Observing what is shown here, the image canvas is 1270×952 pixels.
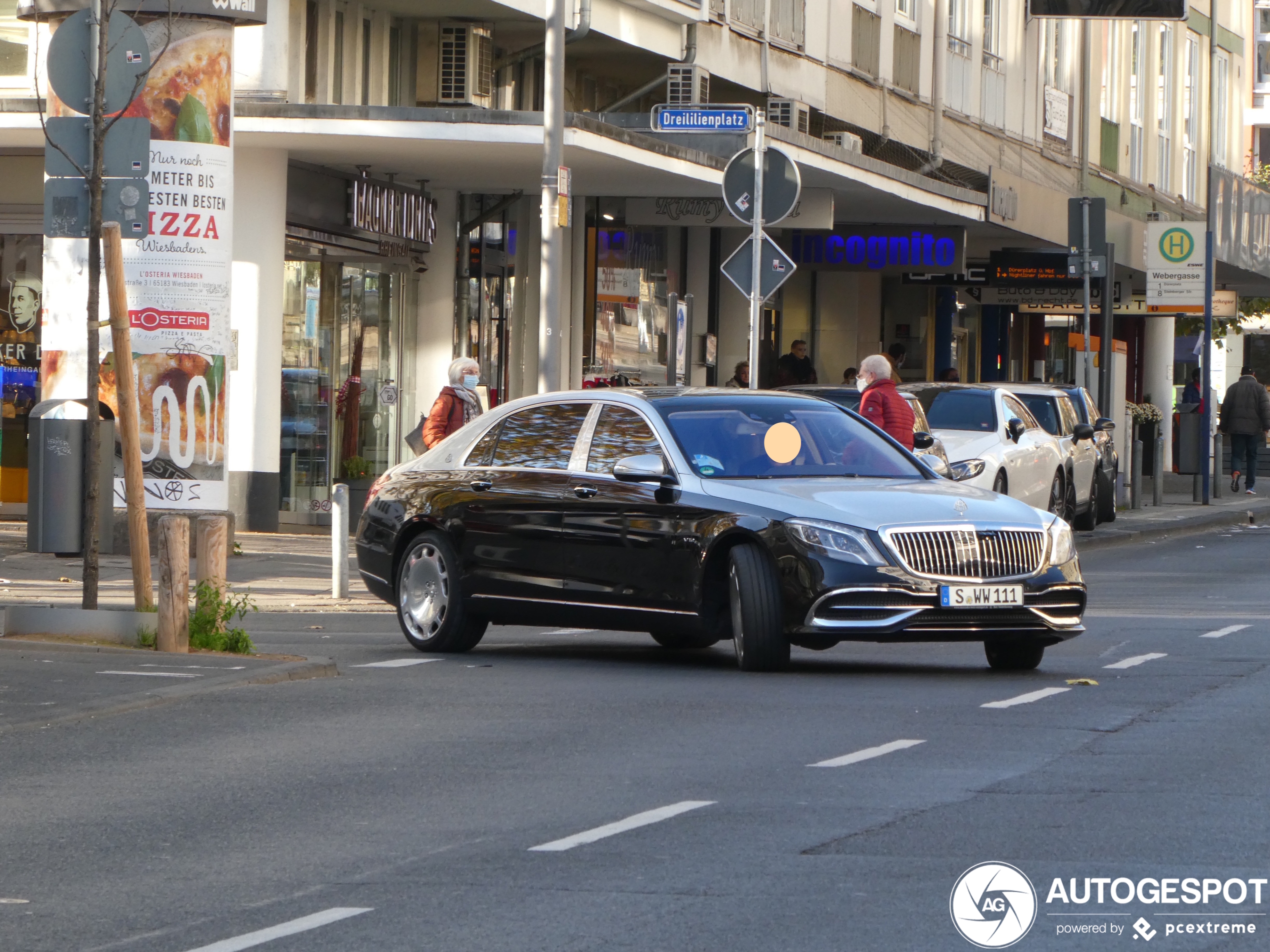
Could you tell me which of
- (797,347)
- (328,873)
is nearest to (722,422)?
(328,873)

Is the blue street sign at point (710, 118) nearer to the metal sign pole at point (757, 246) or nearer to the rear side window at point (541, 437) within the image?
the metal sign pole at point (757, 246)

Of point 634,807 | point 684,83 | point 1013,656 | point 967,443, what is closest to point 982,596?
point 1013,656

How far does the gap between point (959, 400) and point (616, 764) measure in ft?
51.0

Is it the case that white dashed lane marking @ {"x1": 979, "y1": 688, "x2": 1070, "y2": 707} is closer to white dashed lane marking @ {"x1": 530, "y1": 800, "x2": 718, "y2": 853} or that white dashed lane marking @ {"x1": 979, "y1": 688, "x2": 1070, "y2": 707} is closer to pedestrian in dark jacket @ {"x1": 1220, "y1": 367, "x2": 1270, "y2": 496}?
white dashed lane marking @ {"x1": 530, "y1": 800, "x2": 718, "y2": 853}

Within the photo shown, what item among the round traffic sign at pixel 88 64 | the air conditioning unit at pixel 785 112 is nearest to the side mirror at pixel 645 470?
the round traffic sign at pixel 88 64

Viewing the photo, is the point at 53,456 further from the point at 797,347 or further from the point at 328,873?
the point at 797,347

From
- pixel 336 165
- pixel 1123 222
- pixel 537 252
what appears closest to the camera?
pixel 336 165

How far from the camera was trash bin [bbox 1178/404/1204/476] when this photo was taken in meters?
36.3

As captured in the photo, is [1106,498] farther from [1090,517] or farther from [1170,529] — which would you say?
[1170,529]

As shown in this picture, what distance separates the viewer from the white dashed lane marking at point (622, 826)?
7.18 meters

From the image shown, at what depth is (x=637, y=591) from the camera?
12516 mm

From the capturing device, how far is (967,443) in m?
23.1

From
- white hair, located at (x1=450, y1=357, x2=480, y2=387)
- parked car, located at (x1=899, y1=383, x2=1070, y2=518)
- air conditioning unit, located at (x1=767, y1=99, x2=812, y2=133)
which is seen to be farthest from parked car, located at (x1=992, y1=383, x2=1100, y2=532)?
white hair, located at (x1=450, y1=357, x2=480, y2=387)

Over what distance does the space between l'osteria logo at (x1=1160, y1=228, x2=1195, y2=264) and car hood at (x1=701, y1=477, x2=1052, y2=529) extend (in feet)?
78.5
